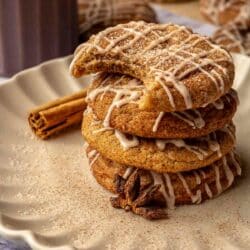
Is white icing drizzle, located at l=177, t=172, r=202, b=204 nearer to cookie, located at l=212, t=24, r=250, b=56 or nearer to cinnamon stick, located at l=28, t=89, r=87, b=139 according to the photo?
cinnamon stick, located at l=28, t=89, r=87, b=139

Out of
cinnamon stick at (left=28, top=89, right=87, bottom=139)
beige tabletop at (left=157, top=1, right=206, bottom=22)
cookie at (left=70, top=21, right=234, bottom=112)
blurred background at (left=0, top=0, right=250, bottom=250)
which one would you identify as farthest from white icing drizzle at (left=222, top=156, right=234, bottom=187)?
beige tabletop at (left=157, top=1, right=206, bottom=22)

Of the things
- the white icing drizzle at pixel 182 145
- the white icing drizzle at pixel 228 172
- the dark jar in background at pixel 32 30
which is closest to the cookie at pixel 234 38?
the dark jar in background at pixel 32 30

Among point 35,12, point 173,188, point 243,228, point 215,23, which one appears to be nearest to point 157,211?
point 173,188

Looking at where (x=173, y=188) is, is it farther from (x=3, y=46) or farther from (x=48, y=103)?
(x=3, y=46)

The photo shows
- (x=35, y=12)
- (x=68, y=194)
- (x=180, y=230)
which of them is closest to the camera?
(x=180, y=230)

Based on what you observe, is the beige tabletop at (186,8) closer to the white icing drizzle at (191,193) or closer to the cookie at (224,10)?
the cookie at (224,10)

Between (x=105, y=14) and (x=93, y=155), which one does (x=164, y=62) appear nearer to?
(x=93, y=155)
